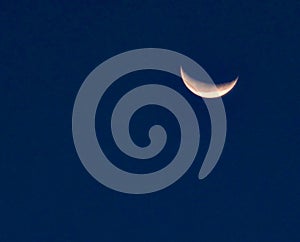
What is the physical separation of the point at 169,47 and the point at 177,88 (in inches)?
6.1

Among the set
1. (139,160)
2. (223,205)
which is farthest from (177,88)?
(223,205)

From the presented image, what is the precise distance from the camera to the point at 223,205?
2.23m

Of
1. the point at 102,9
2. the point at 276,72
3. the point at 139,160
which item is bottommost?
the point at 139,160

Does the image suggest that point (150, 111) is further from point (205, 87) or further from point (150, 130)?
point (205, 87)

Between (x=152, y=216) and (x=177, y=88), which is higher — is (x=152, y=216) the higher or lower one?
the lower one

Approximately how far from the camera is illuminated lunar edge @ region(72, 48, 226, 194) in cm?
219

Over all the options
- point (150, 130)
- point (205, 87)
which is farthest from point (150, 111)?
point (205, 87)

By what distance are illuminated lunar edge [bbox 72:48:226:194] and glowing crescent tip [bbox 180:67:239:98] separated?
0.02 metres

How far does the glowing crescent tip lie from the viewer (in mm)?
2186

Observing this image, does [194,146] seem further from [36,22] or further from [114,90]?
[36,22]

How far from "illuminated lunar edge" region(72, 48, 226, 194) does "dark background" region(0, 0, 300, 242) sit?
0.02 meters

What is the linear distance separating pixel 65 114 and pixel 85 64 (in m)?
0.20

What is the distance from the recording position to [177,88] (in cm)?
220

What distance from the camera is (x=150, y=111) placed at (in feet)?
7.23
